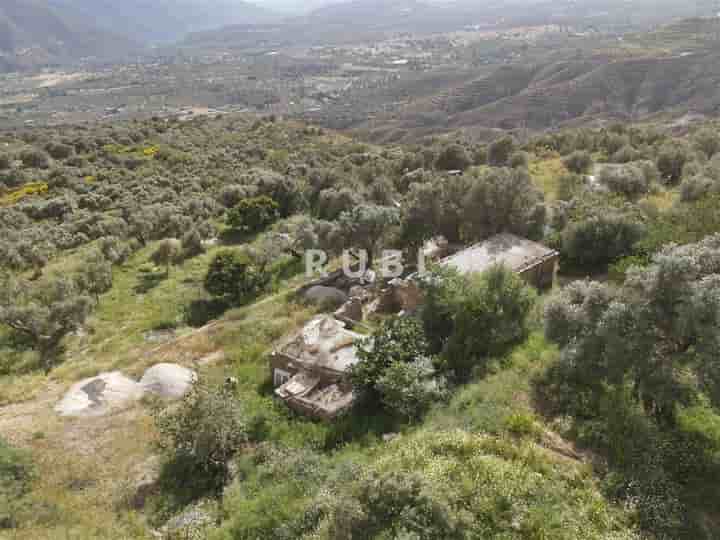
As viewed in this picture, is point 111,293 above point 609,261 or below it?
below

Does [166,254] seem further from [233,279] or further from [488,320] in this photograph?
[488,320]

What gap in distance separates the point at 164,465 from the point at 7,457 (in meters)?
4.23

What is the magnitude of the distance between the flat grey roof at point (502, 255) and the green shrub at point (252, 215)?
63.4ft

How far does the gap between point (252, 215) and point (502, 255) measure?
21.2 metres

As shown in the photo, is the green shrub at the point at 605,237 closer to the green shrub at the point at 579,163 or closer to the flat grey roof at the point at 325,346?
the flat grey roof at the point at 325,346

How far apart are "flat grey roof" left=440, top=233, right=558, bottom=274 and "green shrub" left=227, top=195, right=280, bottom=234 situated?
19.3 m

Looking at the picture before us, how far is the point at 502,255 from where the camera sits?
830 inches

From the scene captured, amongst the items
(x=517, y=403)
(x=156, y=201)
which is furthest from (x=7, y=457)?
(x=156, y=201)

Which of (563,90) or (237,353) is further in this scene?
(563,90)

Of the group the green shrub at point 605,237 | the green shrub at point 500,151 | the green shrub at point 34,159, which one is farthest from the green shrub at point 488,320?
the green shrub at point 34,159

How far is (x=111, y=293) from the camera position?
28500mm

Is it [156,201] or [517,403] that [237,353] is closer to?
[517,403]

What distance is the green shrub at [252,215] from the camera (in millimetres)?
36562

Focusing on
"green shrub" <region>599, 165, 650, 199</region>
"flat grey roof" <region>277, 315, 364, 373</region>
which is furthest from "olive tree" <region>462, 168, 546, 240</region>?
"flat grey roof" <region>277, 315, 364, 373</region>
